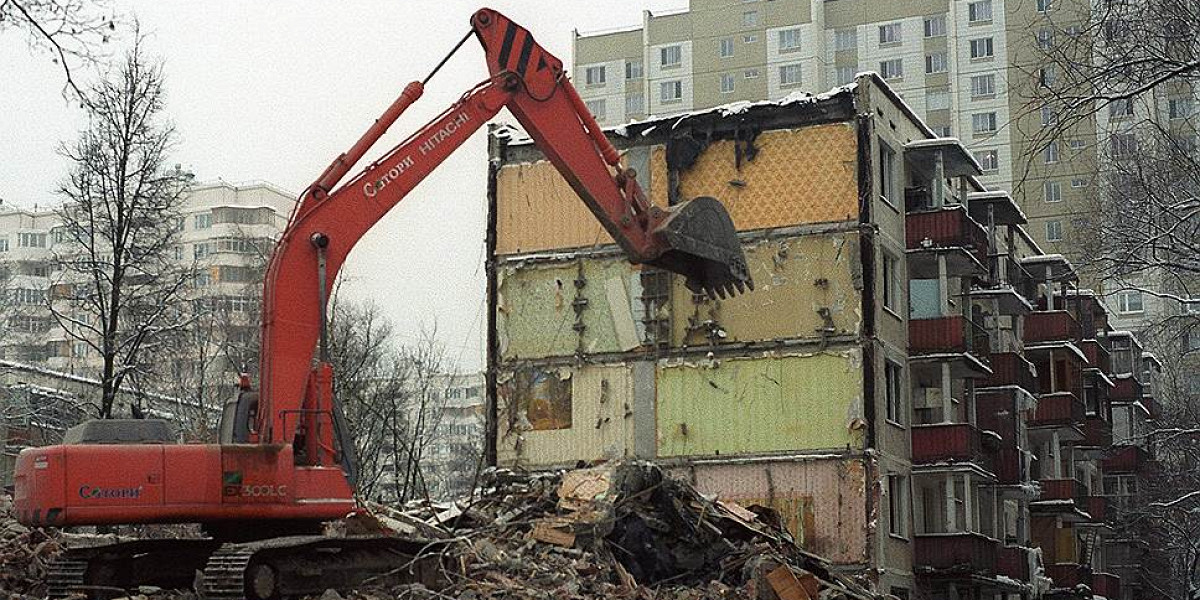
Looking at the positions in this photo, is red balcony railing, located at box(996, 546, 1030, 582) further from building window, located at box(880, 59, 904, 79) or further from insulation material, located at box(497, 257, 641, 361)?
building window, located at box(880, 59, 904, 79)

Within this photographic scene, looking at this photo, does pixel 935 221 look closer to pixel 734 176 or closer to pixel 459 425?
pixel 734 176

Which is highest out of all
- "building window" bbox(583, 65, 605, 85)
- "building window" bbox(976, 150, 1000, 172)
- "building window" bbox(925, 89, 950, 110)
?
"building window" bbox(583, 65, 605, 85)

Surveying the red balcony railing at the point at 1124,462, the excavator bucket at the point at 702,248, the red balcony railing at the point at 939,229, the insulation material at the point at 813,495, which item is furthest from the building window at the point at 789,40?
the excavator bucket at the point at 702,248

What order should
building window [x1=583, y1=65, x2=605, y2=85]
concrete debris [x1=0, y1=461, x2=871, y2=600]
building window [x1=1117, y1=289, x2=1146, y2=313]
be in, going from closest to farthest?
concrete debris [x1=0, y1=461, x2=871, y2=600], building window [x1=1117, y1=289, x2=1146, y2=313], building window [x1=583, y1=65, x2=605, y2=85]

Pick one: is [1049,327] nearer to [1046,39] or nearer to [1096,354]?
[1096,354]

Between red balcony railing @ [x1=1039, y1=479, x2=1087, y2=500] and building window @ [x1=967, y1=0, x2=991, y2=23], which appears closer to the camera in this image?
red balcony railing @ [x1=1039, y1=479, x2=1087, y2=500]

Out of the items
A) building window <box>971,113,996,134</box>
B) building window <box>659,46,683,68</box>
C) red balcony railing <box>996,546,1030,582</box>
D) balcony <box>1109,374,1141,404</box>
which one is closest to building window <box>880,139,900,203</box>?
red balcony railing <box>996,546,1030,582</box>

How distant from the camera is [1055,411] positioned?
52438 millimetres

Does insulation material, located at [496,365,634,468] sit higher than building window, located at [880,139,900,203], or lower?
lower

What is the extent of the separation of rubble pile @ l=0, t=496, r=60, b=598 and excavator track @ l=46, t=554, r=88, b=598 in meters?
0.65

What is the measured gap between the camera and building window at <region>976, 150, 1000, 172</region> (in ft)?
282

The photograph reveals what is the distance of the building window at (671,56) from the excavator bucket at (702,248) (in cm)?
7229

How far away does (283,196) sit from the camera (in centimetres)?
10888

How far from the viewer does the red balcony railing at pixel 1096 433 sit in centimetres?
5985
